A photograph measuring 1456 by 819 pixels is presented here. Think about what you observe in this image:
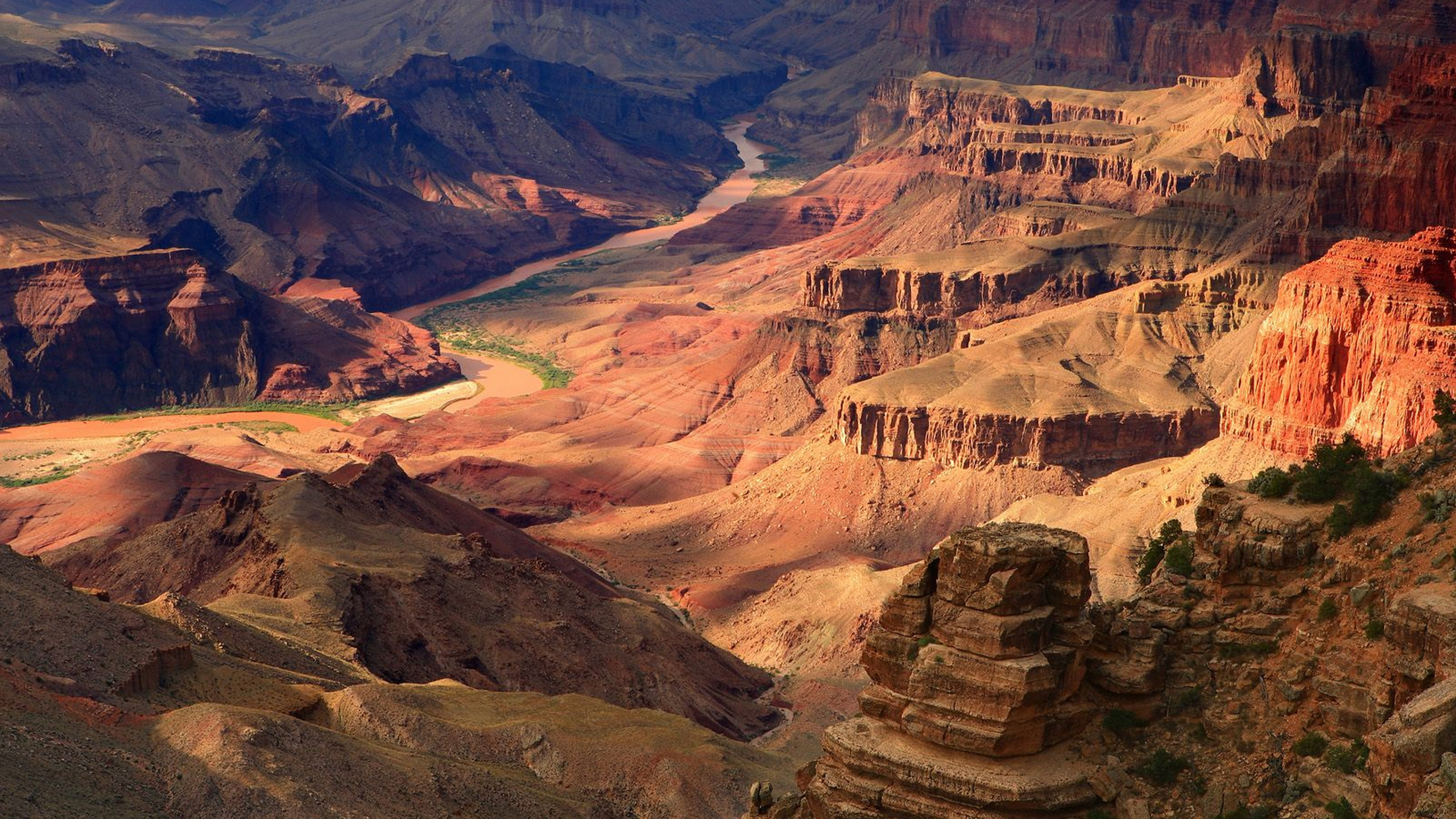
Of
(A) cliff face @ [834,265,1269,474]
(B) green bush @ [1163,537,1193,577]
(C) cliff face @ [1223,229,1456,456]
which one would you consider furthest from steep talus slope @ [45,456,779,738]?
(B) green bush @ [1163,537,1193,577]

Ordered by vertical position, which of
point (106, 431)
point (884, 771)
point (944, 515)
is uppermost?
point (884, 771)

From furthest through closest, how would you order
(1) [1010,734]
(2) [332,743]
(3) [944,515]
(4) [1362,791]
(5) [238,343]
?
1. (5) [238,343]
2. (3) [944,515]
3. (2) [332,743]
4. (1) [1010,734]
5. (4) [1362,791]

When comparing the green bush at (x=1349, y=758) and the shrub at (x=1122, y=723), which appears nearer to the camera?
the green bush at (x=1349, y=758)

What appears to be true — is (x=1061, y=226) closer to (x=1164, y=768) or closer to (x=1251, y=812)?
(x=1164, y=768)

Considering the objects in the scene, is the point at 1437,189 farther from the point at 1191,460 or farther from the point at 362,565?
the point at 362,565

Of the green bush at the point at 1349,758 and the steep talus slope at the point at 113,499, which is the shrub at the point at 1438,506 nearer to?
the green bush at the point at 1349,758

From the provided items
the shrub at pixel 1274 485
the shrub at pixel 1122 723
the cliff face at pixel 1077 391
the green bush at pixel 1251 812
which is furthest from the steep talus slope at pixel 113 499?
the green bush at pixel 1251 812

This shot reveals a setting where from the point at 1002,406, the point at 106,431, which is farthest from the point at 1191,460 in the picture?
the point at 106,431
